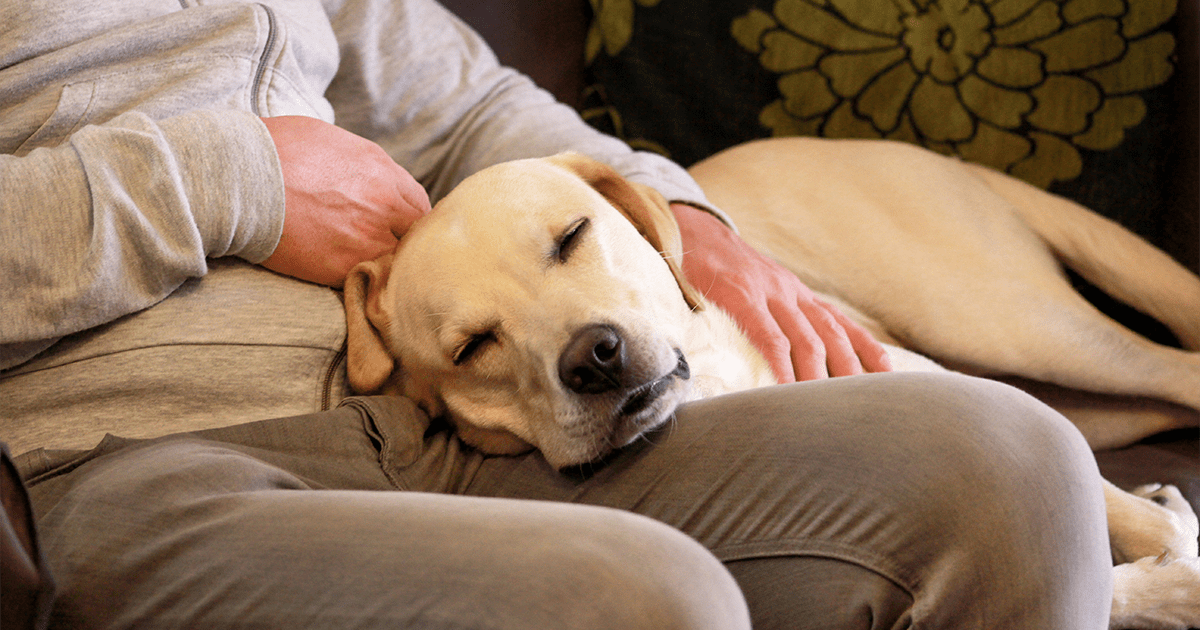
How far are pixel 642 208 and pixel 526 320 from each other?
1.20 feet

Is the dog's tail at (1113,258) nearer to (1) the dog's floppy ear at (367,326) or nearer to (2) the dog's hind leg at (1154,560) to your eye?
(2) the dog's hind leg at (1154,560)

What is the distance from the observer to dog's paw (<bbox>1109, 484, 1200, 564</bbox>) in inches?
53.9

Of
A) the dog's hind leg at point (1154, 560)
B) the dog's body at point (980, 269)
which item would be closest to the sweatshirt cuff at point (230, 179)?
the dog's body at point (980, 269)

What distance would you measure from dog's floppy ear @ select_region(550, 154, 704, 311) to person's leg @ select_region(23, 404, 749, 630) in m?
0.70

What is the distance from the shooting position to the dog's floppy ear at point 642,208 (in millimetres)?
1430

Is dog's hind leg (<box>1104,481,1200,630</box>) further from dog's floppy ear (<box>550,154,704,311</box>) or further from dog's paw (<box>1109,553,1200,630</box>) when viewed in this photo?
Result: dog's floppy ear (<box>550,154,704,311</box>)

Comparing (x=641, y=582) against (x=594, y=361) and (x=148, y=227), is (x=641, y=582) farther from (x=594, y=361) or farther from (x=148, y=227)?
(x=148, y=227)

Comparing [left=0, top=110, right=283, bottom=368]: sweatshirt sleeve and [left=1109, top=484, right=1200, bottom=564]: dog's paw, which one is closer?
[left=0, top=110, right=283, bottom=368]: sweatshirt sleeve

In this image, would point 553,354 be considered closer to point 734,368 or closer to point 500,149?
point 734,368

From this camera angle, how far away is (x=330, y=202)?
1274mm

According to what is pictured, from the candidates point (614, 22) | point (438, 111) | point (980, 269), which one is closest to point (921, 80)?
point (980, 269)

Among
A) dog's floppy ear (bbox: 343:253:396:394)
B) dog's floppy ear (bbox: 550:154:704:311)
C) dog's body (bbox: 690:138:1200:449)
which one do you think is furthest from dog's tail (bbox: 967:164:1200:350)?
dog's floppy ear (bbox: 343:253:396:394)

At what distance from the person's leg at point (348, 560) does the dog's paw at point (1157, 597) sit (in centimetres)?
86

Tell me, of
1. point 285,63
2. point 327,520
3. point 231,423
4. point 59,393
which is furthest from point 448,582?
point 285,63
